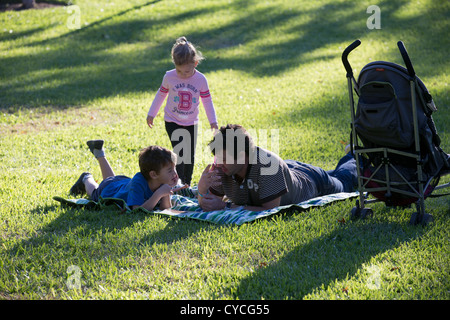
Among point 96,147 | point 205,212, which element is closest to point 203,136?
point 96,147

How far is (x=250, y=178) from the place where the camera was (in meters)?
4.82

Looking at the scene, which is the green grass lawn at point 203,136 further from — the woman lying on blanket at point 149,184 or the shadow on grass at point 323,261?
the woman lying on blanket at point 149,184

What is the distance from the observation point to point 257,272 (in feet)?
12.6

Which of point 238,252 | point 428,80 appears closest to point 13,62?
point 428,80

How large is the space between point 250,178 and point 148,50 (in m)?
10.2

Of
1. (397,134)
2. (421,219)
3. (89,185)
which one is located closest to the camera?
(397,134)

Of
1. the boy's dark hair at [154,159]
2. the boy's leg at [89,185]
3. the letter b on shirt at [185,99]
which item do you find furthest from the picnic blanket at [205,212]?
the letter b on shirt at [185,99]

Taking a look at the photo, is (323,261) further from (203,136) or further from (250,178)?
(203,136)

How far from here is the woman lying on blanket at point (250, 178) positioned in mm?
4664

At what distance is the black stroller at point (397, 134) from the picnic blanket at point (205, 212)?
0.54 m

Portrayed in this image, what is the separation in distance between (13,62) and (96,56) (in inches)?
81.3

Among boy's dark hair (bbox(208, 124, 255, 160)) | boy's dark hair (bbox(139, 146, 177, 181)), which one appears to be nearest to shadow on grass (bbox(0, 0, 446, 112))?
boy's dark hair (bbox(139, 146, 177, 181))

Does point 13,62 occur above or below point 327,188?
above

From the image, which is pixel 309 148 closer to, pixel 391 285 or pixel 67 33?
pixel 391 285
